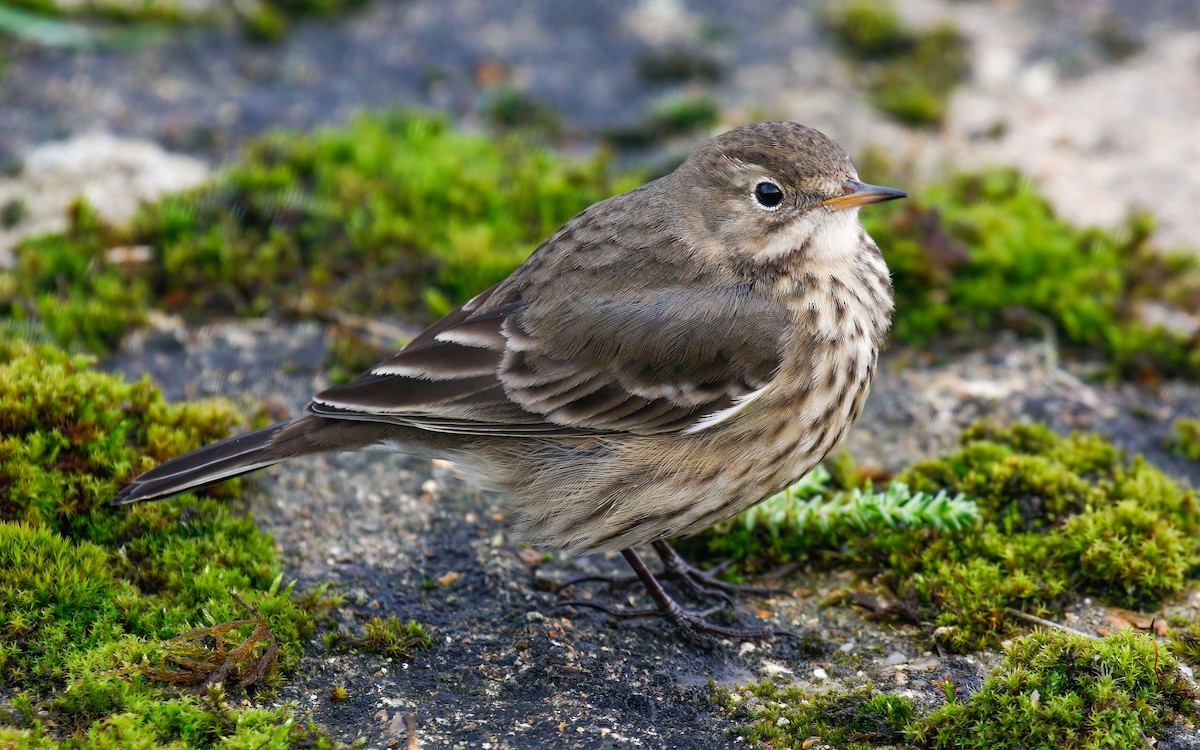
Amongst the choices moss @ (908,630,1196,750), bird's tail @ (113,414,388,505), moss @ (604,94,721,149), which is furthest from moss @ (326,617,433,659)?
moss @ (604,94,721,149)

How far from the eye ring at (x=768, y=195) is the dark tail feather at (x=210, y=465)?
2.19 metres

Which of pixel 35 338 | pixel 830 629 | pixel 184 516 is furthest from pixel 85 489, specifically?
pixel 830 629

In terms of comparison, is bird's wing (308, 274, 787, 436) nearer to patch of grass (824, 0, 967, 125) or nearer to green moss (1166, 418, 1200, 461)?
green moss (1166, 418, 1200, 461)

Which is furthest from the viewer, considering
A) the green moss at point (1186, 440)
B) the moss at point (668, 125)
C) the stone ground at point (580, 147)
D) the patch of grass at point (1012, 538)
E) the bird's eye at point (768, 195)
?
the moss at point (668, 125)

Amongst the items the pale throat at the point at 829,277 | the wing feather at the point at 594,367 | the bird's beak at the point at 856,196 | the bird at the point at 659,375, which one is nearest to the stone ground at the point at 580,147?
the bird at the point at 659,375

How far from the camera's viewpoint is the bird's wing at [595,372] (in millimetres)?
4914

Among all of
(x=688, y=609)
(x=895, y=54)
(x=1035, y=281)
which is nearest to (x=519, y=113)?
(x=895, y=54)

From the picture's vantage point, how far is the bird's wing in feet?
16.1

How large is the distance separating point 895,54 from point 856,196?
4.66 meters

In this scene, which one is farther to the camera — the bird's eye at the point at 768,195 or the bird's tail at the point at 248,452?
the bird's eye at the point at 768,195

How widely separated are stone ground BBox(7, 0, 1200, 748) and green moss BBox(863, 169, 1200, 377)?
0.22 meters

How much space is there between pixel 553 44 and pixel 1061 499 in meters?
5.70

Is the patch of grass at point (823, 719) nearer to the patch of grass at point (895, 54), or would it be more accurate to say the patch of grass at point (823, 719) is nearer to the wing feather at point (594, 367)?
the wing feather at point (594, 367)

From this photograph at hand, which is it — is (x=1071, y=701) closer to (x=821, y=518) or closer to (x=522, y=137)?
(x=821, y=518)
